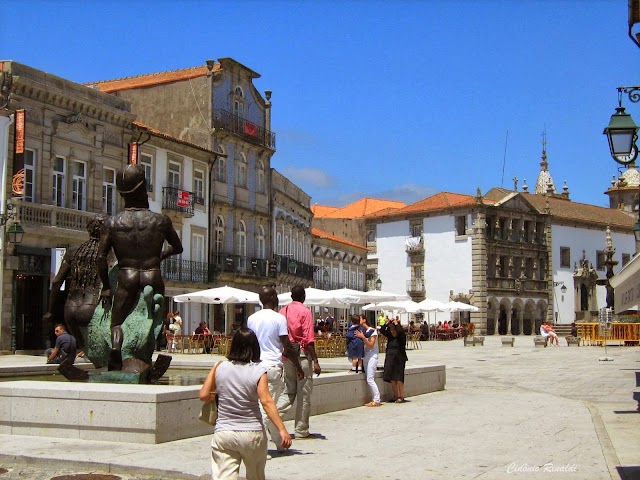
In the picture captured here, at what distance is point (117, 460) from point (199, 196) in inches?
1232

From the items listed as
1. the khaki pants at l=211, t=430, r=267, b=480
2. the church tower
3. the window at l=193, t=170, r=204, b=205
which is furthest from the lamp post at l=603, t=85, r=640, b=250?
the church tower

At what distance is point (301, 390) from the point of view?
31.0 feet

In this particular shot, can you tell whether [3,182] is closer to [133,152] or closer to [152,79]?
[133,152]

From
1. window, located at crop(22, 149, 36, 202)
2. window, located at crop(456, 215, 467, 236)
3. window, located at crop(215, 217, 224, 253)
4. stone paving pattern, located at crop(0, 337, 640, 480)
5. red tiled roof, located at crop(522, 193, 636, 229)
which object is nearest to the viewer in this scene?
stone paving pattern, located at crop(0, 337, 640, 480)

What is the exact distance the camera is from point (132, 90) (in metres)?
41.8

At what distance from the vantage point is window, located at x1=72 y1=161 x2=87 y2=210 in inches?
1190

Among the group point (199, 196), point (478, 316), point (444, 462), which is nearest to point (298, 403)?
point (444, 462)

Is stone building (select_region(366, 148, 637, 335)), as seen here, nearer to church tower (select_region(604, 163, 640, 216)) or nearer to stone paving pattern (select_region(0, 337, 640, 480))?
church tower (select_region(604, 163, 640, 216))

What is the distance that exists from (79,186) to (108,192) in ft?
5.62

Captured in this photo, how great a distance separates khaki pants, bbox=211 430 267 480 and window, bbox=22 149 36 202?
23.9 m

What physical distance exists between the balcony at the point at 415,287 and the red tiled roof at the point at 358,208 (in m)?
8.99

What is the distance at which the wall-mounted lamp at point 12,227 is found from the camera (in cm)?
2512

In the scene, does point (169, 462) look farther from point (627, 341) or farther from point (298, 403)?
point (627, 341)

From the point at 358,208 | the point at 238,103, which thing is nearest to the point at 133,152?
the point at 238,103
